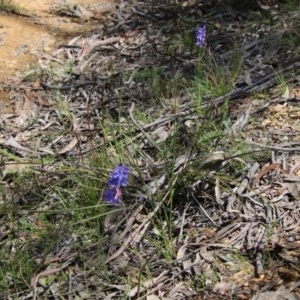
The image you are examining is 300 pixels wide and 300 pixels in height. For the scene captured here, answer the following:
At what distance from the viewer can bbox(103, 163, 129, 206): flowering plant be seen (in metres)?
2.63

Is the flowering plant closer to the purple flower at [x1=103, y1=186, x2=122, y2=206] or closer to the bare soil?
the purple flower at [x1=103, y1=186, x2=122, y2=206]

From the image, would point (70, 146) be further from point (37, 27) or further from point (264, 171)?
point (37, 27)

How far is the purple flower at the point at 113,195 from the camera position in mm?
2668

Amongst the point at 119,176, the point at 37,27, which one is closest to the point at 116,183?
the point at 119,176

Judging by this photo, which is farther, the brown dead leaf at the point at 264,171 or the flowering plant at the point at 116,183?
the brown dead leaf at the point at 264,171

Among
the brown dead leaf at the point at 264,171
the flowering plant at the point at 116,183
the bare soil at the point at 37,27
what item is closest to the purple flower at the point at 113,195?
the flowering plant at the point at 116,183

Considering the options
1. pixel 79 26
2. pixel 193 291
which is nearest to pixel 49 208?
pixel 193 291

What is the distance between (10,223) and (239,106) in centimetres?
133

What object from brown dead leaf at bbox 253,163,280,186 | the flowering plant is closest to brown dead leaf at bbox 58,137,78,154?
the flowering plant

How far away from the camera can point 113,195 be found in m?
2.70

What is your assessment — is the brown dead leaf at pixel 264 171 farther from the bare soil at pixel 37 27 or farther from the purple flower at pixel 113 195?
the bare soil at pixel 37 27

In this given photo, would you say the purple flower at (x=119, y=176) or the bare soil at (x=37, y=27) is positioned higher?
the purple flower at (x=119, y=176)

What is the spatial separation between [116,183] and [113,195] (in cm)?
8

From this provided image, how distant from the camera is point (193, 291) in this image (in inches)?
102
